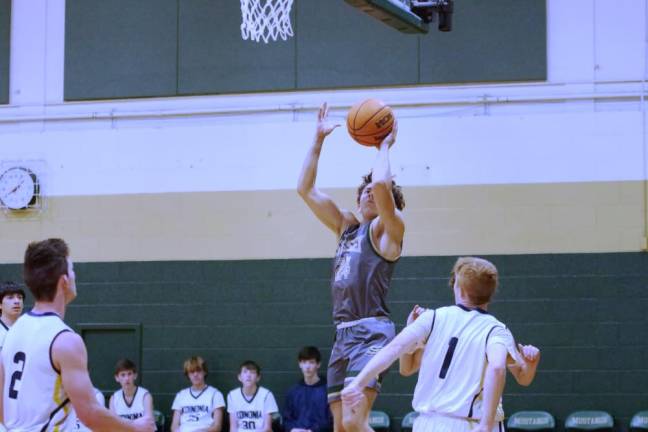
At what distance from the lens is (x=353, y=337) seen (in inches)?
260

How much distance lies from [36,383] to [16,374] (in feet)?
0.43

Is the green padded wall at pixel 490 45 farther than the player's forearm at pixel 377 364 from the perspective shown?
Yes

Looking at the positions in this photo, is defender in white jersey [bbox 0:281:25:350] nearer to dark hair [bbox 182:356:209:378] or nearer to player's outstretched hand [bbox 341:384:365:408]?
dark hair [bbox 182:356:209:378]

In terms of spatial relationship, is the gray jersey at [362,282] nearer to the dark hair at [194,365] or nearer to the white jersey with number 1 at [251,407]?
the white jersey with number 1 at [251,407]

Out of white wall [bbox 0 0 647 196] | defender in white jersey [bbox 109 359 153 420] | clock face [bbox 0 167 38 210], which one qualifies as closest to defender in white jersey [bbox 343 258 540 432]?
white wall [bbox 0 0 647 196]

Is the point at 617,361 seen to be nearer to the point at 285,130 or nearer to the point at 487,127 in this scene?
the point at 487,127

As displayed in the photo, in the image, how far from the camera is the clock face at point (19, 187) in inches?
488

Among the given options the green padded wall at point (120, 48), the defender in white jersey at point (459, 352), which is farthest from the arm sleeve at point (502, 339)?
the green padded wall at point (120, 48)

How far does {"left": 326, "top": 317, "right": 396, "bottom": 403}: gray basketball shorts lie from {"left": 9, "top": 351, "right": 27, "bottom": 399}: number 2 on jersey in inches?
90.6

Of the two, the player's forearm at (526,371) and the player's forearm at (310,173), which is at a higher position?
the player's forearm at (310,173)

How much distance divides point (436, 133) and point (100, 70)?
4.15 m

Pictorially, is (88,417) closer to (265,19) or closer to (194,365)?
(194,365)

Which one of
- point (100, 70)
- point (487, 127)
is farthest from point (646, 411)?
point (100, 70)

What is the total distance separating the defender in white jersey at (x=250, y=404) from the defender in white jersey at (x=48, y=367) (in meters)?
6.51
